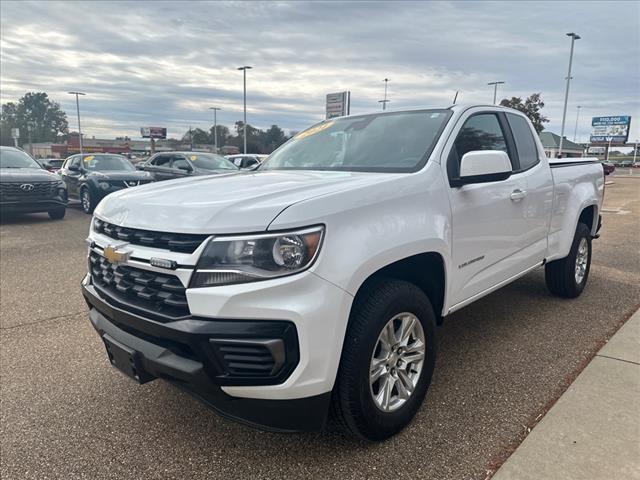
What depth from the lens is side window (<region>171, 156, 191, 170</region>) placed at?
12.2m

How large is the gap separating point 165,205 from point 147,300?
457mm

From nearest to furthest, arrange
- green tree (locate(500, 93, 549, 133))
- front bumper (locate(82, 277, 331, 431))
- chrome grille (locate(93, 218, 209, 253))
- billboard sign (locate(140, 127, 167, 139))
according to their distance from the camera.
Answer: front bumper (locate(82, 277, 331, 431)) → chrome grille (locate(93, 218, 209, 253)) → green tree (locate(500, 93, 549, 133)) → billboard sign (locate(140, 127, 167, 139))

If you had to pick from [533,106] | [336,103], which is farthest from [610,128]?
[336,103]

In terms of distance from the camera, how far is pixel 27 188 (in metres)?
9.83

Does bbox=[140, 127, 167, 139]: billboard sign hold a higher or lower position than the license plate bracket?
higher

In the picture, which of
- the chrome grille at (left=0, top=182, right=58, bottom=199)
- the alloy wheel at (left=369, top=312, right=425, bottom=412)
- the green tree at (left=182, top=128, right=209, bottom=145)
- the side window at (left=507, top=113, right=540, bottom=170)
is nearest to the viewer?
the alloy wheel at (left=369, top=312, right=425, bottom=412)

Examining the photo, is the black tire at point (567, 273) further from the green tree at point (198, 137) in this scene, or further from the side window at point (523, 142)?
the green tree at point (198, 137)

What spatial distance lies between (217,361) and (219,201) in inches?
28.6

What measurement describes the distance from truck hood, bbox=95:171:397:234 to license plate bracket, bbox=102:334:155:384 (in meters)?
0.59

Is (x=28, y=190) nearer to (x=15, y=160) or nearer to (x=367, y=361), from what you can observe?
(x=15, y=160)

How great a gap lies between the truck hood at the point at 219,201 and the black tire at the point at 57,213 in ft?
29.5

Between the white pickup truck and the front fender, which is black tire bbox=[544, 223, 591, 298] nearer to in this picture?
the white pickup truck

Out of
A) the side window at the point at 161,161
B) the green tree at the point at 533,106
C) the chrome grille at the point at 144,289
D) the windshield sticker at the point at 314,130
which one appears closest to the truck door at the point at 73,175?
the side window at the point at 161,161

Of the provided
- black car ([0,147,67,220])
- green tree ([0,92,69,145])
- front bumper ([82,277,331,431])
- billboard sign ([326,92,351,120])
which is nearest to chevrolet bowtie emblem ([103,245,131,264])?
front bumper ([82,277,331,431])
